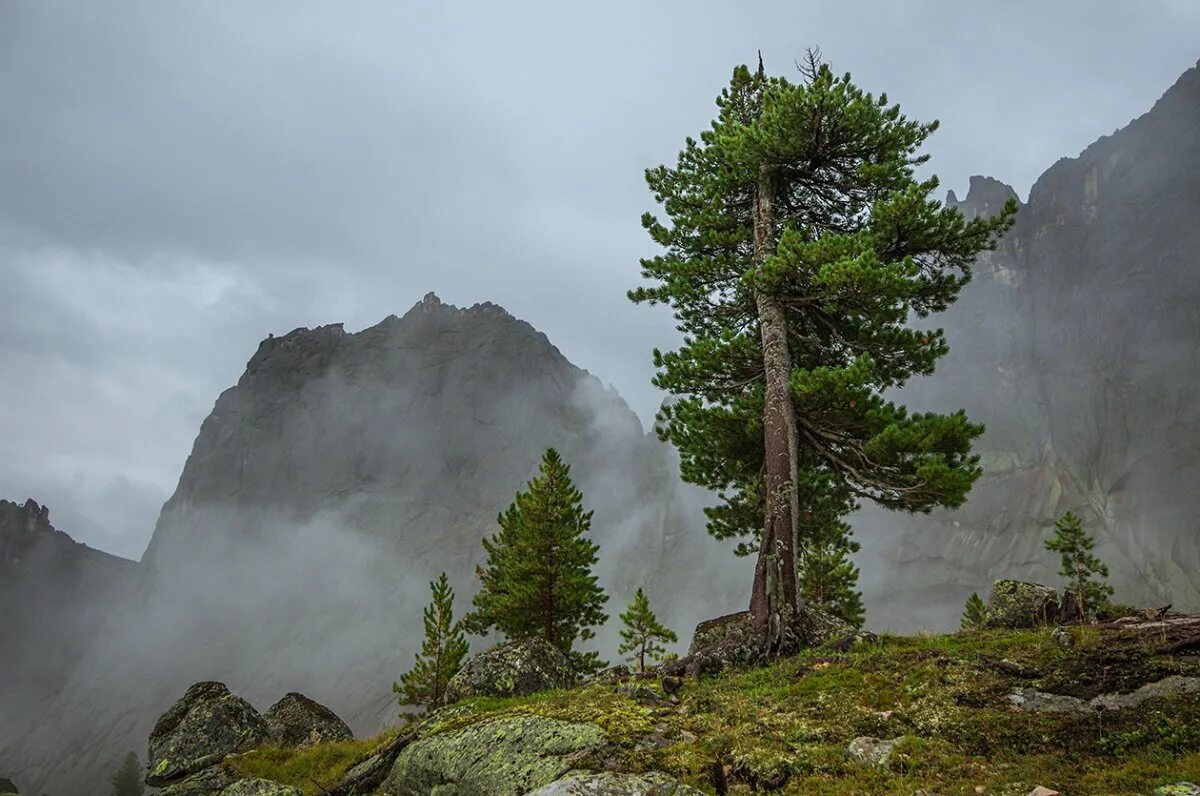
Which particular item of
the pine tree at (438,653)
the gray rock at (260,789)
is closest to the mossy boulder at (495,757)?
the gray rock at (260,789)

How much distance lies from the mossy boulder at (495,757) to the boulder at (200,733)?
10.1 metres

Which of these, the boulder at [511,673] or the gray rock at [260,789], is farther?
the boulder at [511,673]

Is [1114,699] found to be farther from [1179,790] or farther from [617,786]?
[617,786]

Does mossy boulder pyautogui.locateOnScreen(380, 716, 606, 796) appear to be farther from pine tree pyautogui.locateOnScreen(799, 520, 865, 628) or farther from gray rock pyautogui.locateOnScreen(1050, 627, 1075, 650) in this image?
pine tree pyautogui.locateOnScreen(799, 520, 865, 628)

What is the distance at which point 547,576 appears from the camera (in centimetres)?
3105

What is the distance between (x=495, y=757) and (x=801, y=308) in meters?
14.0

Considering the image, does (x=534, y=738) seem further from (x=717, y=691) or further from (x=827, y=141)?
(x=827, y=141)

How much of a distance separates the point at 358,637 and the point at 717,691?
183 m

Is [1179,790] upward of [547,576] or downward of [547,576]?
downward

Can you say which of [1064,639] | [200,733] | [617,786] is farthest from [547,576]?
[617,786]

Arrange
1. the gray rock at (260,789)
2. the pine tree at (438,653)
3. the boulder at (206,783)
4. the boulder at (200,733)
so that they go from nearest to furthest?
1. the gray rock at (260,789)
2. the boulder at (206,783)
3. the boulder at (200,733)
4. the pine tree at (438,653)

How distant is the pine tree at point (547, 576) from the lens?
101ft

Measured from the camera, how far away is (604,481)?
195 meters

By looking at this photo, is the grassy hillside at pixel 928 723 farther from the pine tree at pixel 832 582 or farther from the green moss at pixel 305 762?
the pine tree at pixel 832 582
